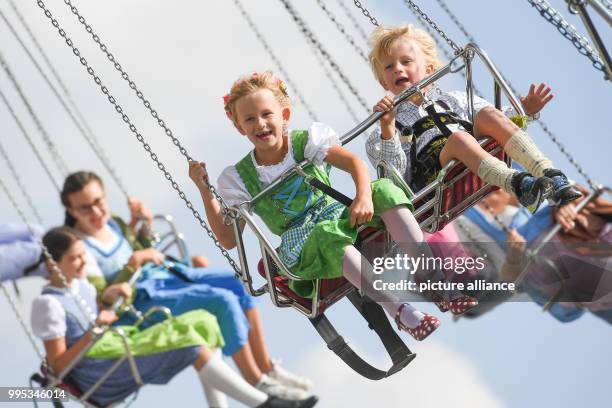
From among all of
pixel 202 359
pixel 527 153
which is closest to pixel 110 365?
pixel 202 359

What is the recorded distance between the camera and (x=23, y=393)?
7812mm

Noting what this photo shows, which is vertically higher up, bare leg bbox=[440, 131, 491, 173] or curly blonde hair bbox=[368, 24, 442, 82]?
curly blonde hair bbox=[368, 24, 442, 82]

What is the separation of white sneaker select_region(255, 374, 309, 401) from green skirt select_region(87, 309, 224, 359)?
28cm

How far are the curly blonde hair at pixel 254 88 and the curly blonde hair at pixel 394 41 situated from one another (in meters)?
0.68

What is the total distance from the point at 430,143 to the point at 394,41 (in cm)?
58

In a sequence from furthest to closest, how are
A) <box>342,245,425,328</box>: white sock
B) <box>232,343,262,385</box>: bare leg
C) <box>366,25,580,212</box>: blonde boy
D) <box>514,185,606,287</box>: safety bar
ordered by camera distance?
<box>232,343,262,385</box>: bare leg
<box>514,185,606,287</box>: safety bar
<box>366,25,580,212</box>: blonde boy
<box>342,245,425,328</box>: white sock

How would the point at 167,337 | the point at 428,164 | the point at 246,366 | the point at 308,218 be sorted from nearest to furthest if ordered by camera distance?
1. the point at 308,218
2. the point at 428,164
3. the point at 167,337
4. the point at 246,366

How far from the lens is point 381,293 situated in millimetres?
6754

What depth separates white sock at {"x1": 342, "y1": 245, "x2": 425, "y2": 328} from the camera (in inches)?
263

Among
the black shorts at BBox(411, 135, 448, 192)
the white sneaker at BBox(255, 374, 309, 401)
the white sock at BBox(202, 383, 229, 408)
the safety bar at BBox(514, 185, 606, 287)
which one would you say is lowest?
the safety bar at BBox(514, 185, 606, 287)

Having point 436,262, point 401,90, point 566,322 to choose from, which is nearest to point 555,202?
point 436,262

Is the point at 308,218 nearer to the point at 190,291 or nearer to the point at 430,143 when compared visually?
the point at 430,143

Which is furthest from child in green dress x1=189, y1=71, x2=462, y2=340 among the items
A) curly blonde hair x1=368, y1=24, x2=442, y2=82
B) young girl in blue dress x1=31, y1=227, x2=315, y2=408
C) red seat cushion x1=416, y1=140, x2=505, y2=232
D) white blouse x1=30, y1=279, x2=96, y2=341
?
white blouse x1=30, y1=279, x2=96, y2=341

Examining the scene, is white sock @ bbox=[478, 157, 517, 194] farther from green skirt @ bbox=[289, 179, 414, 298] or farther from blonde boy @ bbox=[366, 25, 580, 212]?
green skirt @ bbox=[289, 179, 414, 298]
